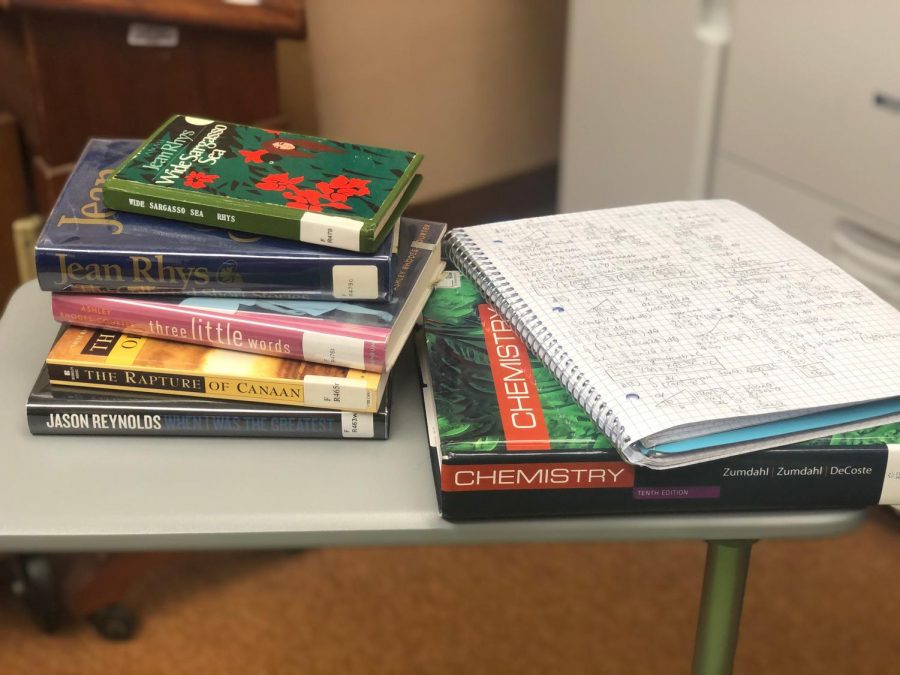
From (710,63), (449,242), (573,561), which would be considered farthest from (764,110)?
(449,242)

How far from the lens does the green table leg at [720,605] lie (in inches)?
25.0

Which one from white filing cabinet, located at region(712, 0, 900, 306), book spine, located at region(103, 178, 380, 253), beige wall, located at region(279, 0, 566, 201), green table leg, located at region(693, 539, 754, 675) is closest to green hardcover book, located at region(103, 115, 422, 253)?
book spine, located at region(103, 178, 380, 253)

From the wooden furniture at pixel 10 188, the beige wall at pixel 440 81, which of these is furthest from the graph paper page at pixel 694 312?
the beige wall at pixel 440 81

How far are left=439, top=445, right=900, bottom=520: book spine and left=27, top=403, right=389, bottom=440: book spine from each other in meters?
0.08

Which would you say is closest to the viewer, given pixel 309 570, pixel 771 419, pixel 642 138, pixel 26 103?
pixel 771 419

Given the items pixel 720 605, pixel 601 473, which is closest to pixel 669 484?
pixel 601 473

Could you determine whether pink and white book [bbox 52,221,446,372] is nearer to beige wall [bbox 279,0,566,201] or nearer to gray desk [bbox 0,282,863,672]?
gray desk [bbox 0,282,863,672]

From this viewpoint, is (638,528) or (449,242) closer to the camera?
(638,528)

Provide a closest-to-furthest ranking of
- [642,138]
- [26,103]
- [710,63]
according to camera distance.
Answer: [26,103] < [710,63] < [642,138]

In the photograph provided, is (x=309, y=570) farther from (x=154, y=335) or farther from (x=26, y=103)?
(x=154, y=335)

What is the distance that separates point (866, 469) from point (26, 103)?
1.02 meters

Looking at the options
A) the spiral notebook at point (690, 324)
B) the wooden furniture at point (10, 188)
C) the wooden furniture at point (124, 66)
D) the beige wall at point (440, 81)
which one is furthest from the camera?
the beige wall at point (440, 81)

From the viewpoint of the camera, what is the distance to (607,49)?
1613 mm

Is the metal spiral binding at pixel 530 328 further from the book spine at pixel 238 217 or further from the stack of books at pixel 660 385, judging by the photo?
the book spine at pixel 238 217
